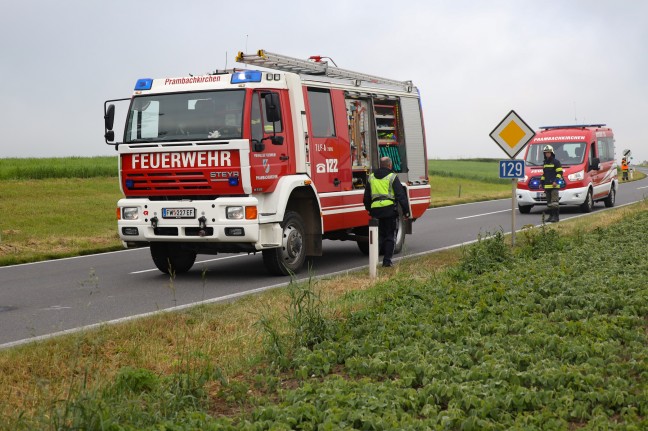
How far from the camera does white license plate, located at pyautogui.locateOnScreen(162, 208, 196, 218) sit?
13531 mm

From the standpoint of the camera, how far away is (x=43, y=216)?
25578 millimetres

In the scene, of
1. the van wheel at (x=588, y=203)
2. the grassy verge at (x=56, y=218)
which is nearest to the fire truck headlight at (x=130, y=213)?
the grassy verge at (x=56, y=218)

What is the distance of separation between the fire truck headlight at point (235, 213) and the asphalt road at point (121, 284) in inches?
37.9

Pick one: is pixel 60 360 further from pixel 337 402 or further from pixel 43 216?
pixel 43 216

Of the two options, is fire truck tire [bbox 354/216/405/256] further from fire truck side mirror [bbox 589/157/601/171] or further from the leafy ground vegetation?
fire truck side mirror [bbox 589/157/601/171]

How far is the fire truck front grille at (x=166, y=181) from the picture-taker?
44.1ft

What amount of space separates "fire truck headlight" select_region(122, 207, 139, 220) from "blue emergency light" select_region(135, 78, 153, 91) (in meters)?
1.83

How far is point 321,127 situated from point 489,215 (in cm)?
1417

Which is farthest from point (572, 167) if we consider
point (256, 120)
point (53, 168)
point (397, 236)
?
point (53, 168)

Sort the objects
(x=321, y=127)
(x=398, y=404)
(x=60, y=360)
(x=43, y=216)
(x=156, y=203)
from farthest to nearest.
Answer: (x=43, y=216), (x=321, y=127), (x=156, y=203), (x=60, y=360), (x=398, y=404)

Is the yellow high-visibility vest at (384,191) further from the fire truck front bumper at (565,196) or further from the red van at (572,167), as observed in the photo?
the fire truck front bumper at (565,196)

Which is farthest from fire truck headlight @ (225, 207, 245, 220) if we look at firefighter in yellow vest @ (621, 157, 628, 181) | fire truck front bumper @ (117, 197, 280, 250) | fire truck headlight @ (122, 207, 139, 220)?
firefighter in yellow vest @ (621, 157, 628, 181)

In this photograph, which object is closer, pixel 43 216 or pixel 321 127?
pixel 321 127

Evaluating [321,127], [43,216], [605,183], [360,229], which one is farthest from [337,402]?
[605,183]
